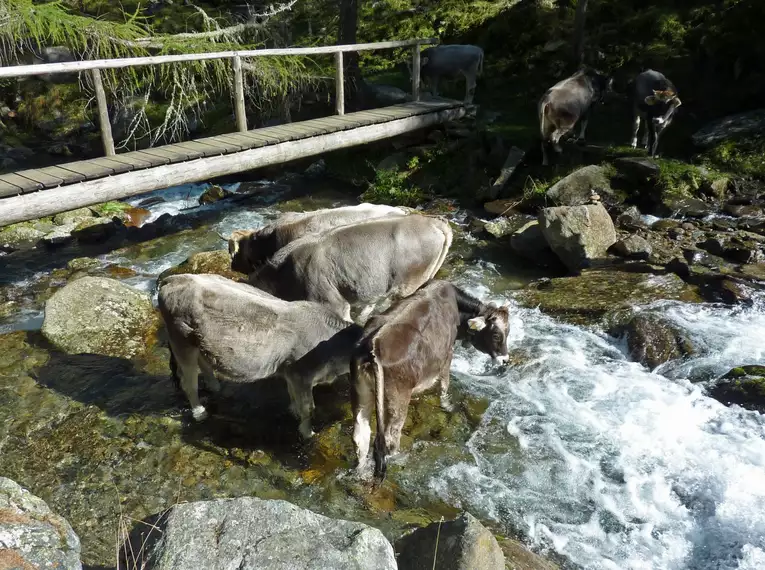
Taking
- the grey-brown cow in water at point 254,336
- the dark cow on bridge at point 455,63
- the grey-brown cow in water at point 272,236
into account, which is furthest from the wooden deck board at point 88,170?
the dark cow on bridge at point 455,63

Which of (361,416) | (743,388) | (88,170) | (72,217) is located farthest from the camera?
(72,217)

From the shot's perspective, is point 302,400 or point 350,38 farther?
point 350,38

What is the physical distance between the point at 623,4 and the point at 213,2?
15.9 meters

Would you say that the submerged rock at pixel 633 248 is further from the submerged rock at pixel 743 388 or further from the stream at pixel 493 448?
the submerged rock at pixel 743 388

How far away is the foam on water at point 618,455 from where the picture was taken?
16.9ft

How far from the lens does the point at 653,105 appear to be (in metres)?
11.6

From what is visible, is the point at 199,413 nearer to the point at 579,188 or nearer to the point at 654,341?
the point at 654,341

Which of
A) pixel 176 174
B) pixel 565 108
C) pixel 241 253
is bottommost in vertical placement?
pixel 241 253

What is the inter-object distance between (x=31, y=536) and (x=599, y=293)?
737 centimetres

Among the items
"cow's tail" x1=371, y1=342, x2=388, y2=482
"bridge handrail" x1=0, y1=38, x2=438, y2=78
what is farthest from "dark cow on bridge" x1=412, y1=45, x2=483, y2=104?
"cow's tail" x1=371, y1=342, x2=388, y2=482

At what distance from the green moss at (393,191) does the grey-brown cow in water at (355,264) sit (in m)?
4.88

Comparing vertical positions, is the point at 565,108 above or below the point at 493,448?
above

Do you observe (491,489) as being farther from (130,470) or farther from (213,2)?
(213,2)

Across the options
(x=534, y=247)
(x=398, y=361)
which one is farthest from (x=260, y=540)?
(x=534, y=247)
